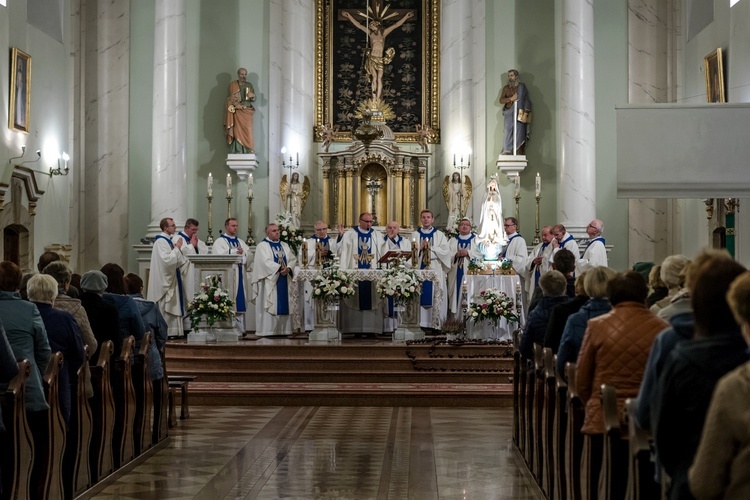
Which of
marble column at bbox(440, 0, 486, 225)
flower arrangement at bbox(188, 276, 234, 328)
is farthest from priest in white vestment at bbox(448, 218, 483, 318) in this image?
flower arrangement at bbox(188, 276, 234, 328)

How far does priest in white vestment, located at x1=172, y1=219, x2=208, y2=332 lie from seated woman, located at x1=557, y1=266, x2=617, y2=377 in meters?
10.4

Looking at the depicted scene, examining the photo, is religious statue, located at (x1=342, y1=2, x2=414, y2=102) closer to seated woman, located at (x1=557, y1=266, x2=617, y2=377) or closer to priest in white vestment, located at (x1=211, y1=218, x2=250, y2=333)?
priest in white vestment, located at (x1=211, y1=218, x2=250, y2=333)

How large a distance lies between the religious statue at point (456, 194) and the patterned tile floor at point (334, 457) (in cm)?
661

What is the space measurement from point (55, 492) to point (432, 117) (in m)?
13.6

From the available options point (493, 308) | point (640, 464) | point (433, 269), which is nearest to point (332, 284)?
point (433, 269)

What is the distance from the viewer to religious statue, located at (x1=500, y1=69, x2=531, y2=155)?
18359 millimetres

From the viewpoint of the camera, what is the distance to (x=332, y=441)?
9.86 metres

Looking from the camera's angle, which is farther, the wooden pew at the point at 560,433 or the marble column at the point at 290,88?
the marble column at the point at 290,88

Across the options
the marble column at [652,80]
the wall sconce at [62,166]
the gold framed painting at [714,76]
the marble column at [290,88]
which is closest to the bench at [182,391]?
the wall sconce at [62,166]

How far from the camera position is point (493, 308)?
13789 millimetres

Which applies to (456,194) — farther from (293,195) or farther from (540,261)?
(540,261)

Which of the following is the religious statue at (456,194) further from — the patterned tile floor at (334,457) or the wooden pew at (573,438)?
the wooden pew at (573,438)

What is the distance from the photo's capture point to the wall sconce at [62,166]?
1730cm

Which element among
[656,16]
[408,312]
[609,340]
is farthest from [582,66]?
[609,340]
